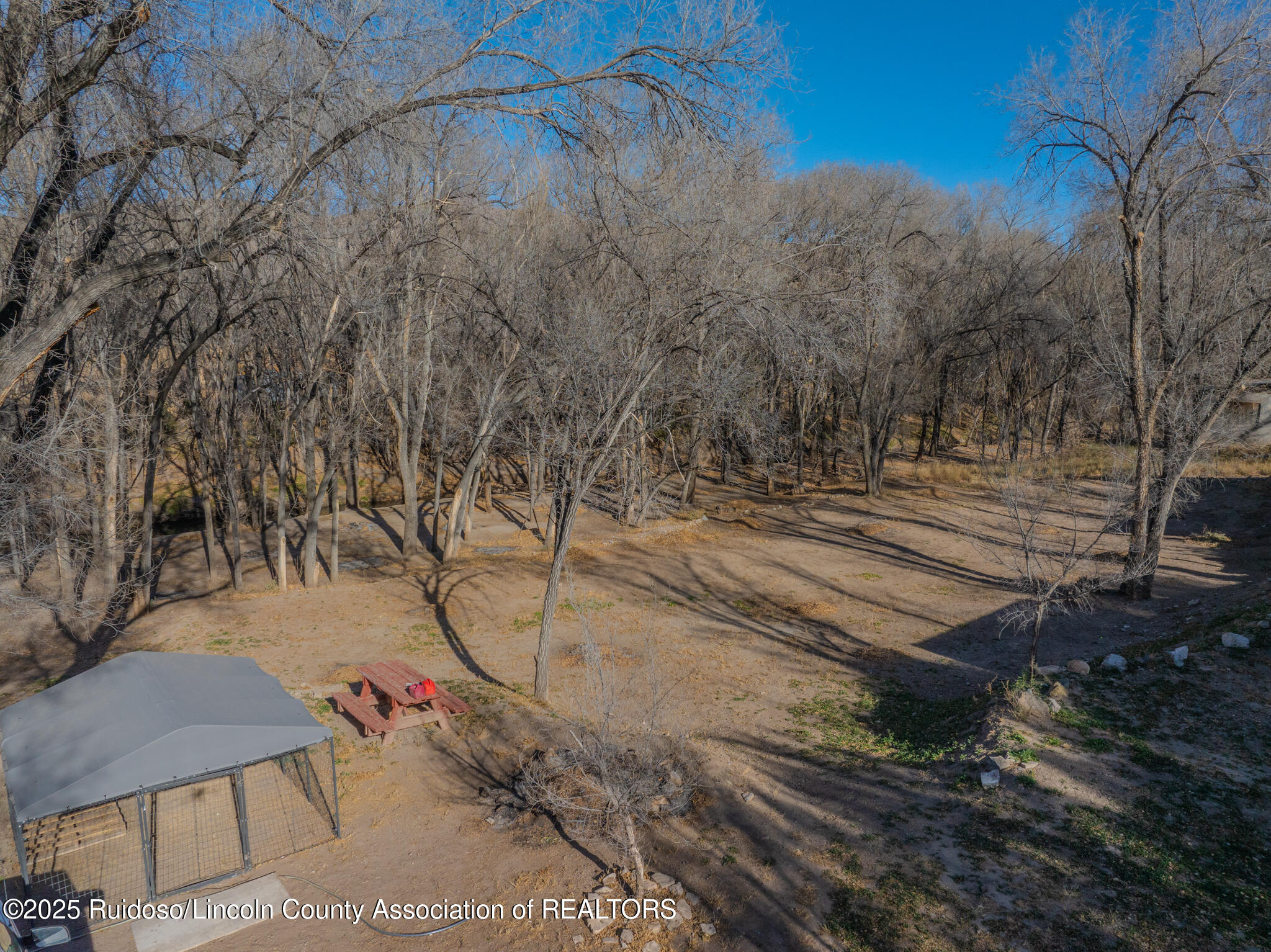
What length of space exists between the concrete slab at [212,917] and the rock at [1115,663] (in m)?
9.83

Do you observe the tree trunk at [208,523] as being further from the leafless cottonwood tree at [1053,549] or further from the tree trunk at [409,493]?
the leafless cottonwood tree at [1053,549]

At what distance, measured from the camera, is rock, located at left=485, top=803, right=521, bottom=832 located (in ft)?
22.0

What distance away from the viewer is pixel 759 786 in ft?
24.0

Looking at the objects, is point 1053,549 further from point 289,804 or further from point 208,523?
point 208,523

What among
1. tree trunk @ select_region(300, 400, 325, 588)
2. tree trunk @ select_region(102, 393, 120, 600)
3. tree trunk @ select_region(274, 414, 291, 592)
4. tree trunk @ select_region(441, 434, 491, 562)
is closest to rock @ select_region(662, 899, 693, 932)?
tree trunk @ select_region(102, 393, 120, 600)

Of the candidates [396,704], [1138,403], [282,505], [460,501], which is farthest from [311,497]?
[1138,403]

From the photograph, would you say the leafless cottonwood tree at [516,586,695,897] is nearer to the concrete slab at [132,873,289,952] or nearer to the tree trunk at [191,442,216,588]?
the concrete slab at [132,873,289,952]

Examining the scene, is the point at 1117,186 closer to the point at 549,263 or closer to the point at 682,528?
the point at 549,263

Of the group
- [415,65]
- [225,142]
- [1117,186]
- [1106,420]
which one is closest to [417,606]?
[225,142]

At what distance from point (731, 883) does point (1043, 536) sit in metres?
16.8

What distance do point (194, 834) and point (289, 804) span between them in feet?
2.69

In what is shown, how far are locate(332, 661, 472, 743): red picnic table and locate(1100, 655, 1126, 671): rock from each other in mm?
8287

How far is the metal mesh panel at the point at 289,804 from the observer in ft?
21.5

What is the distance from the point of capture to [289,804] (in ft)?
23.9
